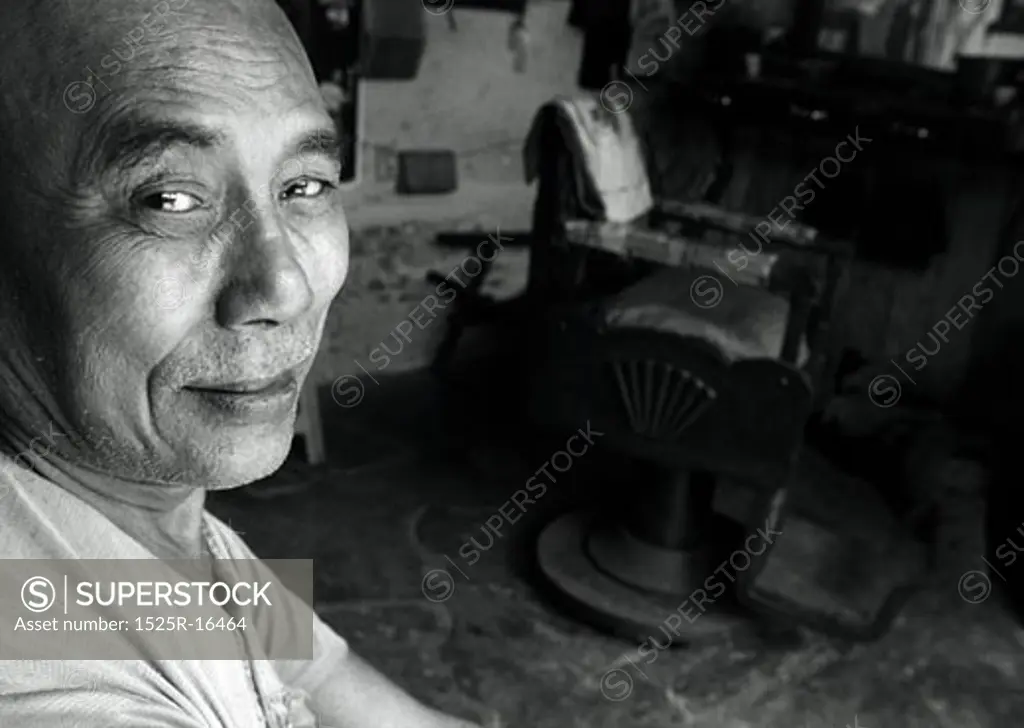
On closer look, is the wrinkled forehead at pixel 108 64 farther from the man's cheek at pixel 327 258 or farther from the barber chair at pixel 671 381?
the barber chair at pixel 671 381

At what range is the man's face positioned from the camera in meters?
0.76

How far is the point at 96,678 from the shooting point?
2.53 feet

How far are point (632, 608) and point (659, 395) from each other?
76cm

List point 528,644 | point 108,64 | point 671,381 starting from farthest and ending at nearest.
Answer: point 528,644
point 671,381
point 108,64

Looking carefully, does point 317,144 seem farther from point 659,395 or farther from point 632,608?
point 632,608

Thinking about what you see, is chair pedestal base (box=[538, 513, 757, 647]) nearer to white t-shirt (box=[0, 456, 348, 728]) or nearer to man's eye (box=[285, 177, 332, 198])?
white t-shirt (box=[0, 456, 348, 728])

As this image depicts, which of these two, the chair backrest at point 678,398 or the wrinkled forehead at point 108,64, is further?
the chair backrest at point 678,398

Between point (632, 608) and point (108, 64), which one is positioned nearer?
point (108, 64)

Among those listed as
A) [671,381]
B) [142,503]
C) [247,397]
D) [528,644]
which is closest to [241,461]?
[247,397]

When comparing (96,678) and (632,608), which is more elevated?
(96,678)

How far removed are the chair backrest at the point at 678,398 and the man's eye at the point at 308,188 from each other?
1.79 meters

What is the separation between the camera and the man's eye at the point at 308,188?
89cm

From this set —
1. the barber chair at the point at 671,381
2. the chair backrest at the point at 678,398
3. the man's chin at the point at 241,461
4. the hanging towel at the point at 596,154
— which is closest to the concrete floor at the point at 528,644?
the barber chair at the point at 671,381

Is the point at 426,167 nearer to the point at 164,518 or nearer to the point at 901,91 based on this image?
the point at 901,91
